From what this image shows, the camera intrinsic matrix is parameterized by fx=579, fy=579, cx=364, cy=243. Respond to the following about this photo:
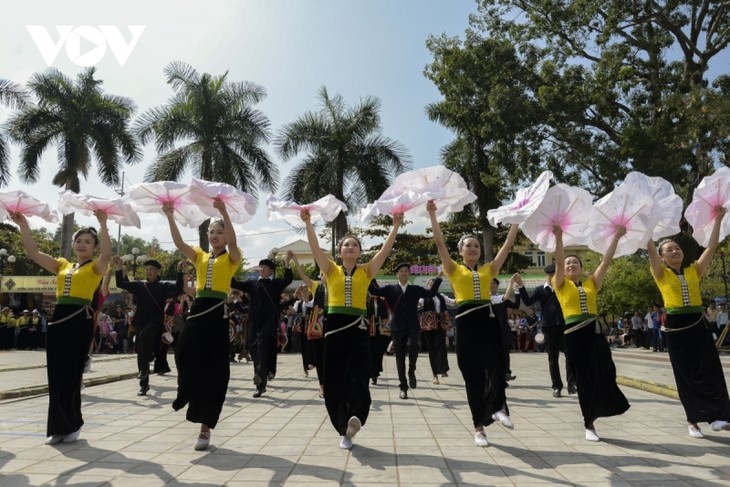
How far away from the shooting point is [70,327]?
5.88 meters

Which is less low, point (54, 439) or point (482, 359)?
point (482, 359)

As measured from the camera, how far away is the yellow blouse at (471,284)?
19.9ft

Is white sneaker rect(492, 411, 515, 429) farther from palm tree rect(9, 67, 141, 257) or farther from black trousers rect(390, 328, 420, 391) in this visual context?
palm tree rect(9, 67, 141, 257)

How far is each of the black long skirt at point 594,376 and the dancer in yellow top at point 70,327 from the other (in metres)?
5.10

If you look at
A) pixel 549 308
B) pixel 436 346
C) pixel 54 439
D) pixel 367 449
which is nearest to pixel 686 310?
pixel 549 308

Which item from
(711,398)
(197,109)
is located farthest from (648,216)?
(197,109)

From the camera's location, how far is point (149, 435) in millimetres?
6094

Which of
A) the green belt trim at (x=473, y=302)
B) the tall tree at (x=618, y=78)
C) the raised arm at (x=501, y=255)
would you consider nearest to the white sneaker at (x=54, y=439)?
the green belt trim at (x=473, y=302)

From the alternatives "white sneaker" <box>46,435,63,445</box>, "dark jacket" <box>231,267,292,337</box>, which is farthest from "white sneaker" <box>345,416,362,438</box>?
"dark jacket" <box>231,267,292,337</box>

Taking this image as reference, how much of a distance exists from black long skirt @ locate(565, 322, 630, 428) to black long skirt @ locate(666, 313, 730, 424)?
2.54ft

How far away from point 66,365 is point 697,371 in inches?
258

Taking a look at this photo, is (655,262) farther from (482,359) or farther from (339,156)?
(339,156)

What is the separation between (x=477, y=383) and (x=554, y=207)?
197 centimetres

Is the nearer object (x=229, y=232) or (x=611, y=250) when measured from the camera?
(x=229, y=232)
